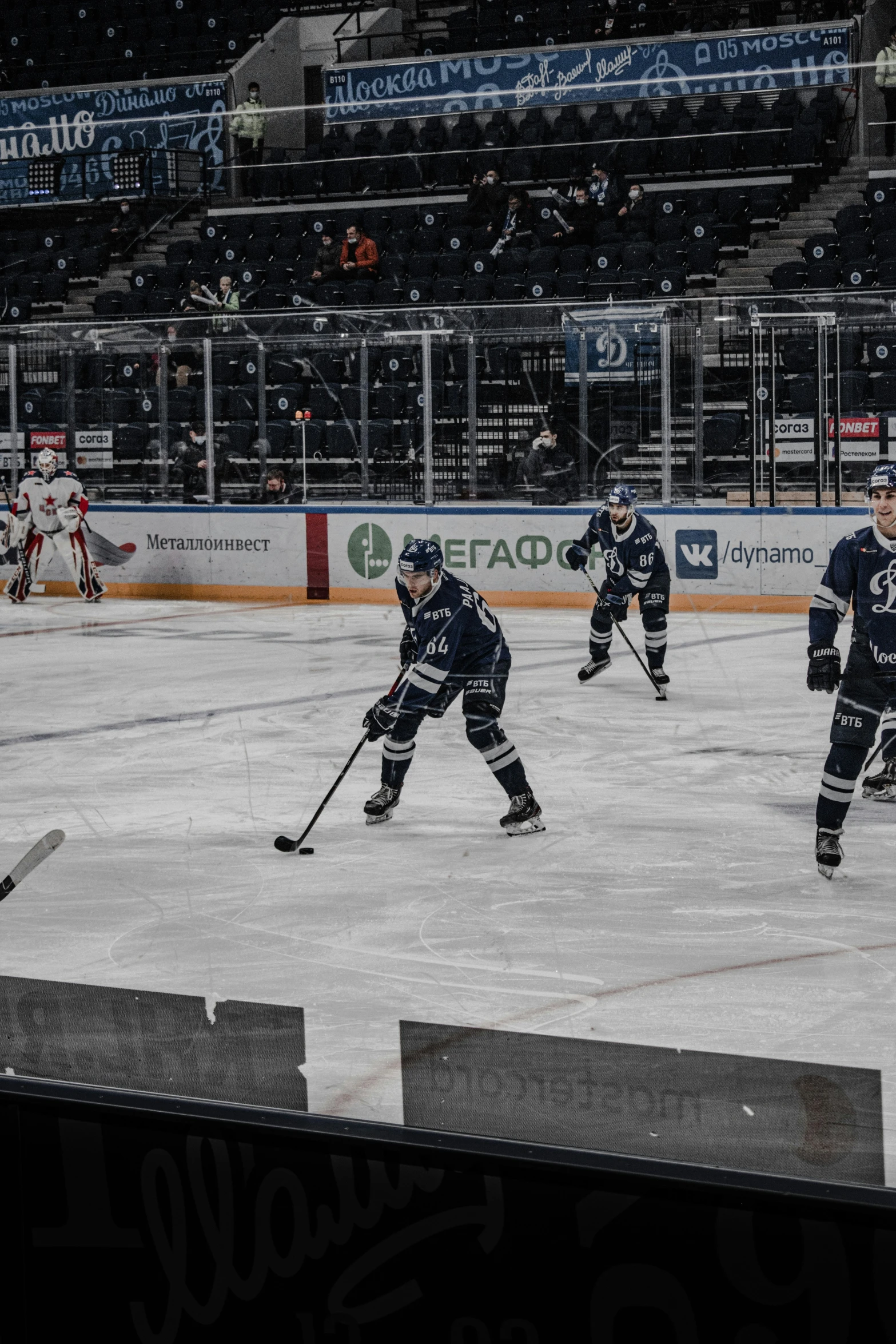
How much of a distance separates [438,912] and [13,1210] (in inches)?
133

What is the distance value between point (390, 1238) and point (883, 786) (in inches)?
223

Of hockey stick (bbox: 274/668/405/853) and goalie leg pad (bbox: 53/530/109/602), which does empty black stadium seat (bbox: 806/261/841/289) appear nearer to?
goalie leg pad (bbox: 53/530/109/602)

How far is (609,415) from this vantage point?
14.5m

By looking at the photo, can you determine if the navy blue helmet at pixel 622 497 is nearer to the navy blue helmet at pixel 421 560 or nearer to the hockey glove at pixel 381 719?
the navy blue helmet at pixel 421 560

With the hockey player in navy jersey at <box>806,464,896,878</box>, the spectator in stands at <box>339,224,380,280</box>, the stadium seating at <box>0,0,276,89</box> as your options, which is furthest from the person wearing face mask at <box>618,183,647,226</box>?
the hockey player in navy jersey at <box>806,464,896,878</box>

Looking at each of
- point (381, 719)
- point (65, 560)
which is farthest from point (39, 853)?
point (65, 560)

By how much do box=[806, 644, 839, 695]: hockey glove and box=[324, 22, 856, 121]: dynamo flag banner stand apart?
1367 centimetres

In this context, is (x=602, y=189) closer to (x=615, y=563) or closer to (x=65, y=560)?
(x=65, y=560)

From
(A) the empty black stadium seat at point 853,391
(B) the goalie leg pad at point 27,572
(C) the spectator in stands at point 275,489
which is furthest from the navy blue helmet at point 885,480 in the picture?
(B) the goalie leg pad at point 27,572

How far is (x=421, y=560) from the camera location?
6.23 meters

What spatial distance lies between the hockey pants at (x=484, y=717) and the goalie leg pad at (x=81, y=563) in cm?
1019

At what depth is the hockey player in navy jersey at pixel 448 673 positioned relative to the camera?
20.7 feet

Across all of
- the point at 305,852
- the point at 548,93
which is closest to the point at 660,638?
the point at 305,852

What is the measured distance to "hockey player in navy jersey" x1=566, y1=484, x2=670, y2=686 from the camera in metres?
10.3
